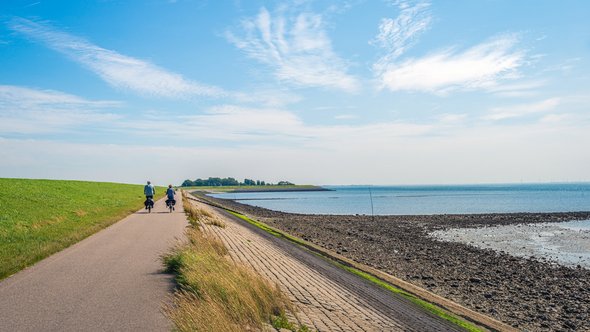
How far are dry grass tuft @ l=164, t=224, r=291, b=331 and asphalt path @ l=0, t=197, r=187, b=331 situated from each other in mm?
480

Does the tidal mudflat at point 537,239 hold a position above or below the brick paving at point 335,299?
below

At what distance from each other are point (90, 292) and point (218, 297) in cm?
288

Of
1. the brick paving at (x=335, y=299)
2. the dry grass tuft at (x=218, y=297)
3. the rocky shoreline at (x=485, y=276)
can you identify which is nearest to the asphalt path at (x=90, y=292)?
the dry grass tuft at (x=218, y=297)

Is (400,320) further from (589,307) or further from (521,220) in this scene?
(521,220)

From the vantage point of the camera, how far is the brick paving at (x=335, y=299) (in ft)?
28.6

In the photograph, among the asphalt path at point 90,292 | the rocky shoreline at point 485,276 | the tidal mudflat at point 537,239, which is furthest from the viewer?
the tidal mudflat at point 537,239

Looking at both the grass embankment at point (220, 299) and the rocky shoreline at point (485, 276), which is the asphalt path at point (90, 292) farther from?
the rocky shoreline at point (485, 276)

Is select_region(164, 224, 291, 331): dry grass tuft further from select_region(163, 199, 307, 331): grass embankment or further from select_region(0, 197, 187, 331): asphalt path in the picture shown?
select_region(0, 197, 187, 331): asphalt path

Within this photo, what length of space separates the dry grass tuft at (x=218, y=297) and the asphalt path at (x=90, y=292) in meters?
0.48

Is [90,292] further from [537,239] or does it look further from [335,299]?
[537,239]

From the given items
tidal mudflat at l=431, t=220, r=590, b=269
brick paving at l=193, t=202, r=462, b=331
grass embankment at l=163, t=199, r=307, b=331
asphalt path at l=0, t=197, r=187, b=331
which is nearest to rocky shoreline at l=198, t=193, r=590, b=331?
tidal mudflat at l=431, t=220, r=590, b=269

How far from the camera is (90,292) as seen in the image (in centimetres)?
867

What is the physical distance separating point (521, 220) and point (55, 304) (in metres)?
47.4

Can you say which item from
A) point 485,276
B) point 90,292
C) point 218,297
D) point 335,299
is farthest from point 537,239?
point 90,292
